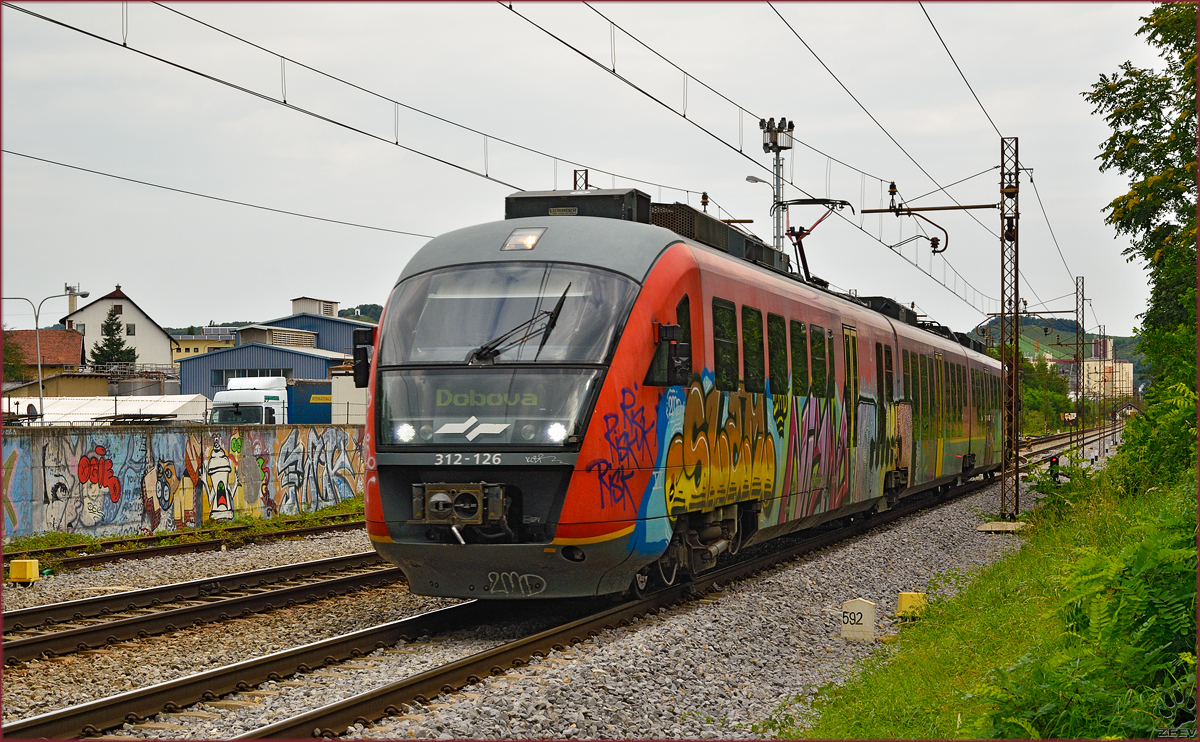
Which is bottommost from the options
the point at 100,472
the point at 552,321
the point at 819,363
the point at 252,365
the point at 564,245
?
the point at 100,472

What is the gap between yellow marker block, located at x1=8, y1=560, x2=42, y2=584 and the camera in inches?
541

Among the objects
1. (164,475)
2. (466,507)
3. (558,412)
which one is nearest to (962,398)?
(164,475)

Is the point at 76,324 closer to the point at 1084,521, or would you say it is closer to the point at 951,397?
the point at 951,397

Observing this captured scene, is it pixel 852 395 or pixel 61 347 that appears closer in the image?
pixel 852 395

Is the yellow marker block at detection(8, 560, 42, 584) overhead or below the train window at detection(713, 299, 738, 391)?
below

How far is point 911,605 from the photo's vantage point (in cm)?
1146

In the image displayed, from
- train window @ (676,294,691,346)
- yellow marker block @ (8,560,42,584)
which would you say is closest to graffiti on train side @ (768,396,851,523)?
train window @ (676,294,691,346)

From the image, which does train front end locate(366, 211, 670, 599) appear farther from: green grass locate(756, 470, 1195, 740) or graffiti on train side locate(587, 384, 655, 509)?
green grass locate(756, 470, 1195, 740)

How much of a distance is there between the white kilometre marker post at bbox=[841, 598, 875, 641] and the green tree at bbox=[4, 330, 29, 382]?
280 feet

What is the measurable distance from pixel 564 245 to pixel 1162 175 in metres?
16.5

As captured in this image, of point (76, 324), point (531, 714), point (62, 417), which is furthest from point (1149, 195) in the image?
point (76, 324)

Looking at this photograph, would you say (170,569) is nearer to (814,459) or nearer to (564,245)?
(564,245)

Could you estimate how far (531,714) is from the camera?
7.04 metres

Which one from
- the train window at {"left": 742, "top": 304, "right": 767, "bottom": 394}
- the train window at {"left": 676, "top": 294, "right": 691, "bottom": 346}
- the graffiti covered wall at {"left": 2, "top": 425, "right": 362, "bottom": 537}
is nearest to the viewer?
the train window at {"left": 676, "top": 294, "right": 691, "bottom": 346}
